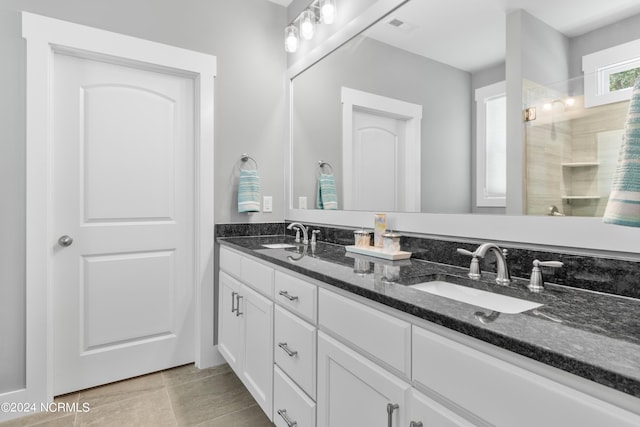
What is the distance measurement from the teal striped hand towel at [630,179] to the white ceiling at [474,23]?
0.48 metres

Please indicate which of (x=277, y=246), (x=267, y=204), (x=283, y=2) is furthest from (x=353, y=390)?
(x=283, y=2)

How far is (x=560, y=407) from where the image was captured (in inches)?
23.2

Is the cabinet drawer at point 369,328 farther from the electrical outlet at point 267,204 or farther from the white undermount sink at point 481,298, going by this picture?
the electrical outlet at point 267,204

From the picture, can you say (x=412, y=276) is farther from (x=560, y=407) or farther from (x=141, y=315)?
(x=141, y=315)

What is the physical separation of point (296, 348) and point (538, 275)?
88 cm

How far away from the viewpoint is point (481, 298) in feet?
3.63

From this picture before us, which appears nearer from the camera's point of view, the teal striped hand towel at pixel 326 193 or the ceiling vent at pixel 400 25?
the ceiling vent at pixel 400 25

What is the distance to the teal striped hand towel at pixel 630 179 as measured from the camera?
687 mm

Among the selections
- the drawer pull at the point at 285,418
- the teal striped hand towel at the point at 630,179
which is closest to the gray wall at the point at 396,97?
the teal striped hand towel at the point at 630,179

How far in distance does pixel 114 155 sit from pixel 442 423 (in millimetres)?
2168

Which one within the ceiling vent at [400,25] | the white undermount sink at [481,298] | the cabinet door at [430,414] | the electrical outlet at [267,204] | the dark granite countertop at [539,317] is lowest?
the cabinet door at [430,414]

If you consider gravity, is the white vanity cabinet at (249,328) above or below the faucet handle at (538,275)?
below

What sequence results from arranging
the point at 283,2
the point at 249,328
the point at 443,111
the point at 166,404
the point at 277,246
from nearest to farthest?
the point at 443,111 < the point at 249,328 < the point at 166,404 < the point at 277,246 < the point at 283,2

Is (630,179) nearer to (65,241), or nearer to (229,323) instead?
(229,323)
